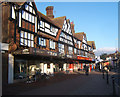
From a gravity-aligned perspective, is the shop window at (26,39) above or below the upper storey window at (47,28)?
below

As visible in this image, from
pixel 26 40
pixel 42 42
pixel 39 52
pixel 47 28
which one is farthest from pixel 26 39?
pixel 47 28

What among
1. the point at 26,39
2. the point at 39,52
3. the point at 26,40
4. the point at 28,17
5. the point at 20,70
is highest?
the point at 28,17

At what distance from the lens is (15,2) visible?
14047 millimetres

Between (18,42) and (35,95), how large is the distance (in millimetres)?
7864

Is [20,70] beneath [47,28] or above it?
beneath

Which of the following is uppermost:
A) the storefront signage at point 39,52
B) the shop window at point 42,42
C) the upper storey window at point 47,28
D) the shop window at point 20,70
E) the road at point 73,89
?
the upper storey window at point 47,28

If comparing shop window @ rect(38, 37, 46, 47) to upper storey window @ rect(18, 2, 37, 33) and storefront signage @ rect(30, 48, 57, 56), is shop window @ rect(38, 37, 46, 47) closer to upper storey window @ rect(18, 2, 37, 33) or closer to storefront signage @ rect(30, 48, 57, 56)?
upper storey window @ rect(18, 2, 37, 33)

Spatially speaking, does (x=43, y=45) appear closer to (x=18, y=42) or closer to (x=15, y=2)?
(x=18, y=42)

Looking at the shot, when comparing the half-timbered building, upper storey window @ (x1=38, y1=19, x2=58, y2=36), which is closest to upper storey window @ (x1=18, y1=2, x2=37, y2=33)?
the half-timbered building

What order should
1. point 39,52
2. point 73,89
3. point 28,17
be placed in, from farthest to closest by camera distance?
point 28,17
point 39,52
point 73,89

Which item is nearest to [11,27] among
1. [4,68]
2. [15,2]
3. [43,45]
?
[15,2]

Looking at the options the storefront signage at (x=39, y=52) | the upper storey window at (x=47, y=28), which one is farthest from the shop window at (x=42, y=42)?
the storefront signage at (x=39, y=52)

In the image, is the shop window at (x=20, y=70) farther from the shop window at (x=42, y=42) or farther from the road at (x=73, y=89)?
the road at (x=73, y=89)

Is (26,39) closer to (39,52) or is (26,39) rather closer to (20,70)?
(39,52)
